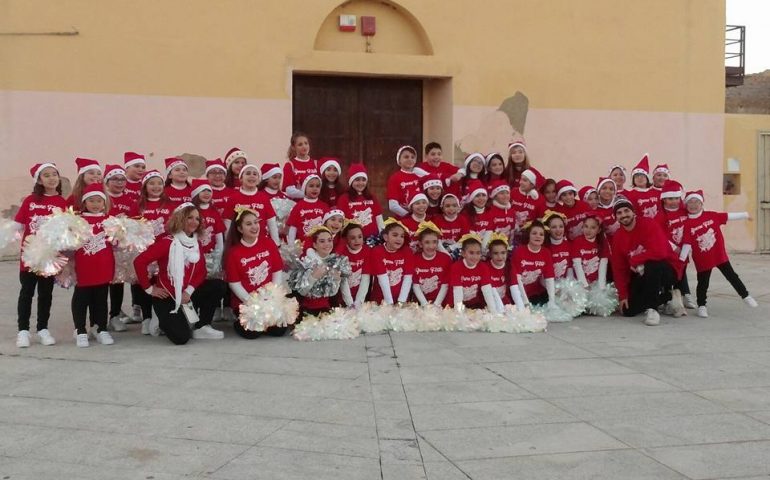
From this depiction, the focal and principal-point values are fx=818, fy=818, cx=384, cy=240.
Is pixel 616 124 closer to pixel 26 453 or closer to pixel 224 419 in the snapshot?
pixel 224 419

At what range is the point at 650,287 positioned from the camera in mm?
8039

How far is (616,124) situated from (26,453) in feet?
→ 37.9

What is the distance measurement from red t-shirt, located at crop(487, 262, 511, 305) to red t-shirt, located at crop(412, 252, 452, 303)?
413 millimetres

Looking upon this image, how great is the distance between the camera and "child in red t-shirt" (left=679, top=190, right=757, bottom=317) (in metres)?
8.38

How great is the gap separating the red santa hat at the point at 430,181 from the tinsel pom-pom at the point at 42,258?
3.60m

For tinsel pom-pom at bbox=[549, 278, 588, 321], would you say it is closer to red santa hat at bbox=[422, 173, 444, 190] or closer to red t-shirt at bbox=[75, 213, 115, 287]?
red santa hat at bbox=[422, 173, 444, 190]

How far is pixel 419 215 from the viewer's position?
27.0ft

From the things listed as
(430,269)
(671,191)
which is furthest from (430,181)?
(671,191)

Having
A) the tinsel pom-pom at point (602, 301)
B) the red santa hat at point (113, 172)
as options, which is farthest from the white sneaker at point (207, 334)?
the tinsel pom-pom at point (602, 301)

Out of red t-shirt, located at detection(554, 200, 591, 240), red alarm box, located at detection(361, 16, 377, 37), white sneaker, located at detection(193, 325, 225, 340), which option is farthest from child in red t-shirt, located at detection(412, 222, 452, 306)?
red alarm box, located at detection(361, 16, 377, 37)

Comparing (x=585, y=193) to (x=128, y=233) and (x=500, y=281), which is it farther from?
(x=128, y=233)

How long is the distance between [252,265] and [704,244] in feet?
15.1

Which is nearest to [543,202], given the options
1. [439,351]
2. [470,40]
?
[439,351]

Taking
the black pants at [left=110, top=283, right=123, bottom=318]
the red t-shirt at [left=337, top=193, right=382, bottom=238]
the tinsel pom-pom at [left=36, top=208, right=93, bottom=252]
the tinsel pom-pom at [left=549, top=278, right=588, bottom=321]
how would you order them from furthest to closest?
the red t-shirt at [left=337, top=193, right=382, bottom=238] → the tinsel pom-pom at [left=549, top=278, right=588, bottom=321] → the black pants at [left=110, top=283, right=123, bottom=318] → the tinsel pom-pom at [left=36, top=208, right=93, bottom=252]
